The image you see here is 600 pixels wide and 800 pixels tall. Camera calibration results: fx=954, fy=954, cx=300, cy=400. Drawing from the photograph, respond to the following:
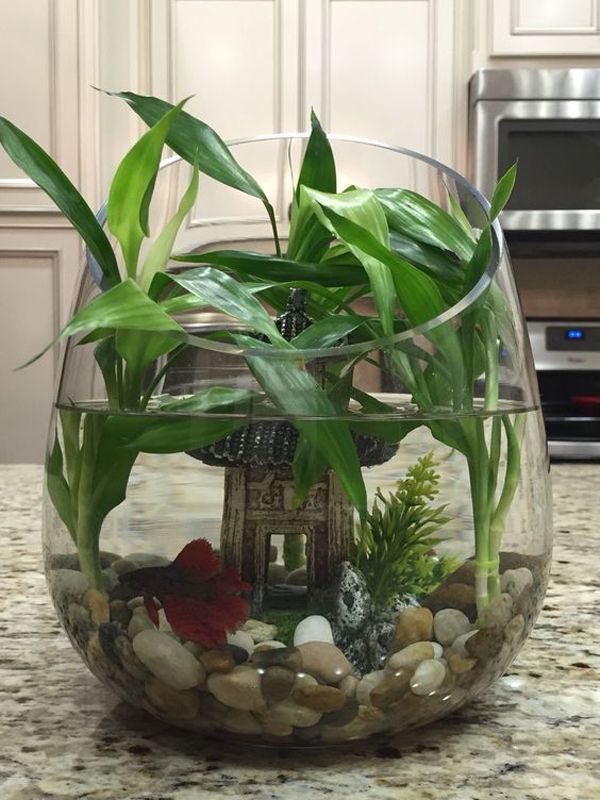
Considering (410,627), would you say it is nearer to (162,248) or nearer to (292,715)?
(292,715)

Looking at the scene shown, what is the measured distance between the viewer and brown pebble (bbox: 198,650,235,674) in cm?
30

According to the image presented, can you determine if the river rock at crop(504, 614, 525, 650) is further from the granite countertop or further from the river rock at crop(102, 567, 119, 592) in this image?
the river rock at crop(102, 567, 119, 592)

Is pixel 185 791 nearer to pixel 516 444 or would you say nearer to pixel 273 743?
pixel 273 743

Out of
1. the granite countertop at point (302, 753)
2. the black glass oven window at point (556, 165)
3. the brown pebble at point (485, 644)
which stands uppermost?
the black glass oven window at point (556, 165)

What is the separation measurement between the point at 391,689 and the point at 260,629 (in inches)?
2.0

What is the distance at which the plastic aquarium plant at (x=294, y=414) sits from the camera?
0.29 m

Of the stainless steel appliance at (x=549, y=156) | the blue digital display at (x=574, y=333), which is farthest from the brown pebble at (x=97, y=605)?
the blue digital display at (x=574, y=333)

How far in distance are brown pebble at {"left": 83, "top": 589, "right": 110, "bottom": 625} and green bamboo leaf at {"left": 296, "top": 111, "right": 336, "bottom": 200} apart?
0.52ft

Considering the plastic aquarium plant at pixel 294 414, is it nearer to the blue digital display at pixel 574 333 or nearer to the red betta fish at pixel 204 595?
the red betta fish at pixel 204 595

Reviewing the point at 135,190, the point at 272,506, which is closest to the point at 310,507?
the point at 272,506

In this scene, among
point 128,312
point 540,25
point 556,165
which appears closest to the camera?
point 128,312

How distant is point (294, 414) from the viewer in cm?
28

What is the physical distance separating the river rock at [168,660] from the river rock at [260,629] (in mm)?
22

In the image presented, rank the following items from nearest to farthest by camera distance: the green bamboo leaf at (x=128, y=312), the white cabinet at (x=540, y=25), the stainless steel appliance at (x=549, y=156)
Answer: the green bamboo leaf at (x=128, y=312), the stainless steel appliance at (x=549, y=156), the white cabinet at (x=540, y=25)
